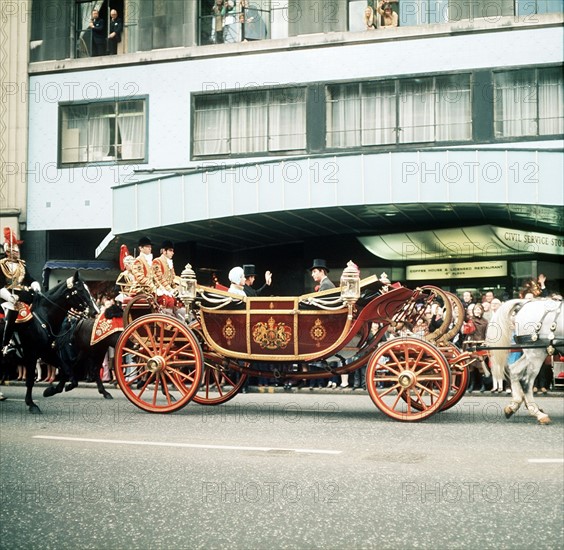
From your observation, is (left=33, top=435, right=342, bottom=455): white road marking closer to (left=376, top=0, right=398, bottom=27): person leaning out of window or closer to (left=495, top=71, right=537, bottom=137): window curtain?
(left=376, top=0, right=398, bottom=27): person leaning out of window

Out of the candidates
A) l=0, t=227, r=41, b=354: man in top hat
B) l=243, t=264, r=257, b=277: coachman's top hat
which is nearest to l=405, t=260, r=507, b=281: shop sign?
l=243, t=264, r=257, b=277: coachman's top hat

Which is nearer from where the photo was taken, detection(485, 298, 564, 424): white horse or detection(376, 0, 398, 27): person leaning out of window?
detection(376, 0, 398, 27): person leaning out of window

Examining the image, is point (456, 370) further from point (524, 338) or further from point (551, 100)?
point (551, 100)

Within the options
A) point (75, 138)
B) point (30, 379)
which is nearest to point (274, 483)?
point (30, 379)

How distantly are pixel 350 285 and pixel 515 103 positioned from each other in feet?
30.6

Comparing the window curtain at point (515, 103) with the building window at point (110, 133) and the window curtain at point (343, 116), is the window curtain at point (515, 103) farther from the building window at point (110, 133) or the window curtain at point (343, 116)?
the building window at point (110, 133)

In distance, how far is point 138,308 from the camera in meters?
8.89

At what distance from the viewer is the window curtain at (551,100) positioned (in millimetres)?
14250

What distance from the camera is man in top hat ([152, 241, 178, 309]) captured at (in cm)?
666

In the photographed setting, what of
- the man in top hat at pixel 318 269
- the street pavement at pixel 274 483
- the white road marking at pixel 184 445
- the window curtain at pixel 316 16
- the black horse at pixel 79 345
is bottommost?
the street pavement at pixel 274 483

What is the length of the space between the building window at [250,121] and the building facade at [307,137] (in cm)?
5

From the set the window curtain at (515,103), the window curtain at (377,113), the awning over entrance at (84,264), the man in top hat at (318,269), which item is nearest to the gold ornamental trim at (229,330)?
the man in top hat at (318,269)

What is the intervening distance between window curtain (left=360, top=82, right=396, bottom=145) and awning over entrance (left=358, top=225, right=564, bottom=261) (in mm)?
9215

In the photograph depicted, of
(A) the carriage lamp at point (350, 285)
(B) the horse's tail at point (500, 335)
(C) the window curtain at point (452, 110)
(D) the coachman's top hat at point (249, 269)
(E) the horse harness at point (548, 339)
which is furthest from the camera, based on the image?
(C) the window curtain at point (452, 110)
